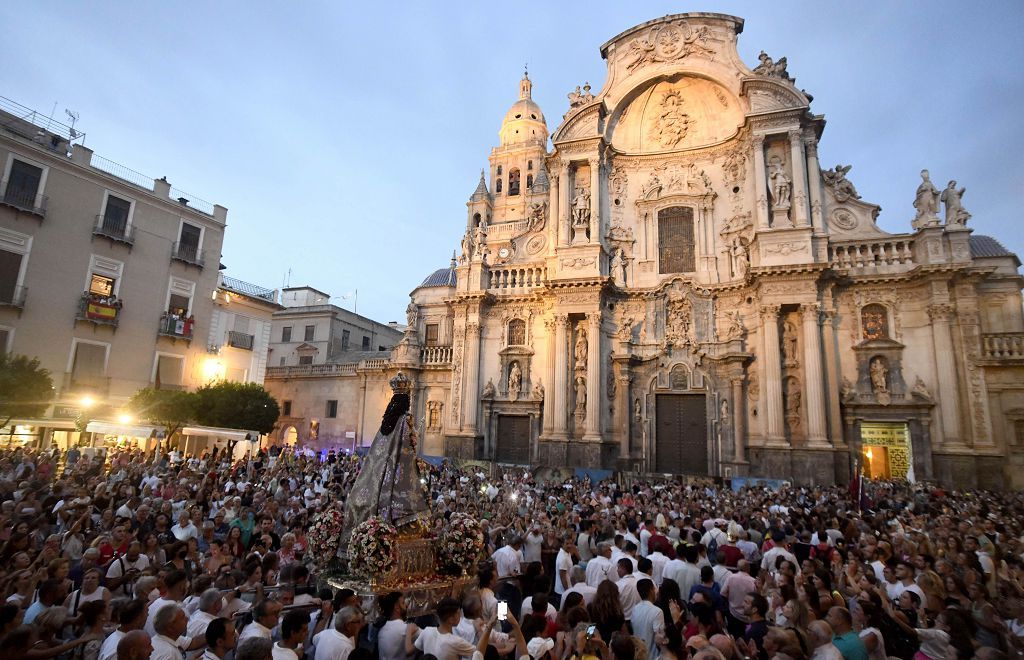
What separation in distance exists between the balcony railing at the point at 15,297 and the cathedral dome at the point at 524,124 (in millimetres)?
41755

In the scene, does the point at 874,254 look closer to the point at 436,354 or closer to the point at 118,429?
the point at 436,354

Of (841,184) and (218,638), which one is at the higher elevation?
(841,184)

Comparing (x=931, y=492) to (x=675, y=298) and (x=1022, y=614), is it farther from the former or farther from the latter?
(x=1022, y=614)

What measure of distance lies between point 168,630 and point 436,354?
2612 centimetres

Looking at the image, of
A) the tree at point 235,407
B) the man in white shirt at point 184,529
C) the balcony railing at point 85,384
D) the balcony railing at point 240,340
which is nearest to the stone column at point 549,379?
the tree at point 235,407

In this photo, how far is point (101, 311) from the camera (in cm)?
2444

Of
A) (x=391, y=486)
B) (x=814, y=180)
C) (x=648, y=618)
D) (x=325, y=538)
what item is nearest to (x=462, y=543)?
(x=391, y=486)

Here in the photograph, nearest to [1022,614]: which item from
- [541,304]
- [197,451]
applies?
[541,304]

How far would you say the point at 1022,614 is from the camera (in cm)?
510

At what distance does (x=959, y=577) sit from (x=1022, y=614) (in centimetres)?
121

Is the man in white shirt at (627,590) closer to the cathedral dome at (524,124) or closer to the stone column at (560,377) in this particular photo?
the stone column at (560,377)

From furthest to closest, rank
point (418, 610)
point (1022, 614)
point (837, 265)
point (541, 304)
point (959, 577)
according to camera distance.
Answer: point (541, 304) → point (837, 265) → point (418, 610) → point (959, 577) → point (1022, 614)

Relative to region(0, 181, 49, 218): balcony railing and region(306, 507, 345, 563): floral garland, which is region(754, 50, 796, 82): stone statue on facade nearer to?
region(306, 507, 345, 563): floral garland

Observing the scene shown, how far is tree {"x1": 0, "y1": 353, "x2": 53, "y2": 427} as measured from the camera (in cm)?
1817
